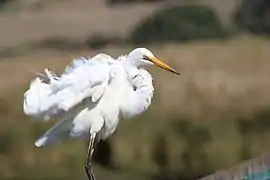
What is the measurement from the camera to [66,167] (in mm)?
3414

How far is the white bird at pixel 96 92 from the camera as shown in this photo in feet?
6.89

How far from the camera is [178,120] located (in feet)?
11.8

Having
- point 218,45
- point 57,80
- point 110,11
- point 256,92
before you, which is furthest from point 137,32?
point 57,80

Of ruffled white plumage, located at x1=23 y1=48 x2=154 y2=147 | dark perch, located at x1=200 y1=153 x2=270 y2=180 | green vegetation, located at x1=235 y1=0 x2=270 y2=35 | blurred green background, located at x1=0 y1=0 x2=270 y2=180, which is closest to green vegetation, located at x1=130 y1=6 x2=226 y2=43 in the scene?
blurred green background, located at x1=0 y1=0 x2=270 y2=180

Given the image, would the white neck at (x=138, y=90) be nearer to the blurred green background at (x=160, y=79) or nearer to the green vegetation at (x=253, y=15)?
the blurred green background at (x=160, y=79)

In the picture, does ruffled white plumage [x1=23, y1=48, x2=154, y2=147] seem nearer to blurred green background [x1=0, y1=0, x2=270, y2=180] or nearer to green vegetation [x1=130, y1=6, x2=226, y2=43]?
blurred green background [x1=0, y1=0, x2=270, y2=180]

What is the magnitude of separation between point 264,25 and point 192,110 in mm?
520

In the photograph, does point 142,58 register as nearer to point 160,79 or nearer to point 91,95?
point 91,95

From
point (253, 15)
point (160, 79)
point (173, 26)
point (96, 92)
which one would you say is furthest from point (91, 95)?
point (253, 15)

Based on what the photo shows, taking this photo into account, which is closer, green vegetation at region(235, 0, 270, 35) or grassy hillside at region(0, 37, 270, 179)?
grassy hillside at region(0, 37, 270, 179)

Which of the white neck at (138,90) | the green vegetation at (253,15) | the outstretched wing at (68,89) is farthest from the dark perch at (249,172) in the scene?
the green vegetation at (253,15)

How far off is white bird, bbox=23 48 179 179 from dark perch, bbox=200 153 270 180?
0.54 meters

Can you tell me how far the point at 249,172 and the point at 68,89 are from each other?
976 mm

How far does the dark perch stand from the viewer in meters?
2.67
